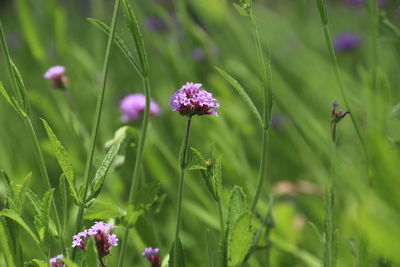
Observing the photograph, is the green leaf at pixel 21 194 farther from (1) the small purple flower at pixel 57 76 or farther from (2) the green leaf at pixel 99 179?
(1) the small purple flower at pixel 57 76

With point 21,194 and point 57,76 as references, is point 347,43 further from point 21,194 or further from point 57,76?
point 21,194

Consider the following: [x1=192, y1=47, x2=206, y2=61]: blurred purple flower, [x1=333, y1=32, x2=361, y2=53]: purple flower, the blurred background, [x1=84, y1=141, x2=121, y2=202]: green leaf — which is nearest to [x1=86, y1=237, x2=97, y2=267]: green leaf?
[x1=84, y1=141, x2=121, y2=202]: green leaf

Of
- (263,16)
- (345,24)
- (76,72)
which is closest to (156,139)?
(76,72)

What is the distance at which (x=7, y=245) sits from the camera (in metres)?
0.52

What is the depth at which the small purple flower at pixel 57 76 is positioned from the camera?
0.80 metres

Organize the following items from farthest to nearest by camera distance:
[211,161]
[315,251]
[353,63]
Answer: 1. [353,63]
2. [315,251]
3. [211,161]

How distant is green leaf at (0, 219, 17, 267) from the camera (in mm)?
519

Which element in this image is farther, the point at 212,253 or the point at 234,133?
the point at 234,133

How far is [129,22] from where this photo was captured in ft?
1.73

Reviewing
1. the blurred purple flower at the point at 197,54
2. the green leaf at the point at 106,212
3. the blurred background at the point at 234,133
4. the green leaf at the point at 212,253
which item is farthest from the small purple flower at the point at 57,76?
the blurred purple flower at the point at 197,54

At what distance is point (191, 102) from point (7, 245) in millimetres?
220

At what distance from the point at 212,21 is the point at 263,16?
200 mm

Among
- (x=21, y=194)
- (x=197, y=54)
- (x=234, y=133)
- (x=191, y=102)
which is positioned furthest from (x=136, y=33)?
(x=197, y=54)

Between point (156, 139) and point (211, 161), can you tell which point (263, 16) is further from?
point (211, 161)
